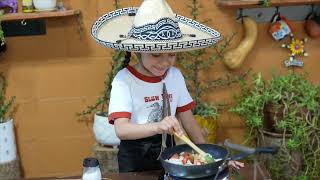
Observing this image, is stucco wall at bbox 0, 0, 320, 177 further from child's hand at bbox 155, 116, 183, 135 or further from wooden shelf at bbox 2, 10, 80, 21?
child's hand at bbox 155, 116, 183, 135

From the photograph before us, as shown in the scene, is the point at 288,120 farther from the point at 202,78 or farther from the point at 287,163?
the point at 202,78

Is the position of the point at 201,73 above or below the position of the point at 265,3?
below

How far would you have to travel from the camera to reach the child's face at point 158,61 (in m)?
1.77

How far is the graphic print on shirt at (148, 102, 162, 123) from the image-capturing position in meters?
1.87

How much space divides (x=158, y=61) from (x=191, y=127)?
0.34 metres

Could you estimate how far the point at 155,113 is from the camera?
1.88 metres

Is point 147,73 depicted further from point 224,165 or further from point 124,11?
point 224,165

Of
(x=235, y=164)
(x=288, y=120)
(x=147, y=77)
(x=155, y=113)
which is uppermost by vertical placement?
(x=147, y=77)

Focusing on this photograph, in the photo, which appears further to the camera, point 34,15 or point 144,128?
point 34,15

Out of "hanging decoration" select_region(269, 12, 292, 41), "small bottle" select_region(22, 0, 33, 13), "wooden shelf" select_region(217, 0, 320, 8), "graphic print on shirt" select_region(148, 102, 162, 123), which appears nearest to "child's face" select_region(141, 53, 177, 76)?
"graphic print on shirt" select_region(148, 102, 162, 123)

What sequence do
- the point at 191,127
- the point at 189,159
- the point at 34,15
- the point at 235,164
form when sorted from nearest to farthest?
the point at 189,159 → the point at 235,164 → the point at 191,127 → the point at 34,15

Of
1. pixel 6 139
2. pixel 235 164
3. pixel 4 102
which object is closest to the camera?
pixel 235 164

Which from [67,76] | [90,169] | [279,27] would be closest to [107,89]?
[67,76]

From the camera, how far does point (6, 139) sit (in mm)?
2947
